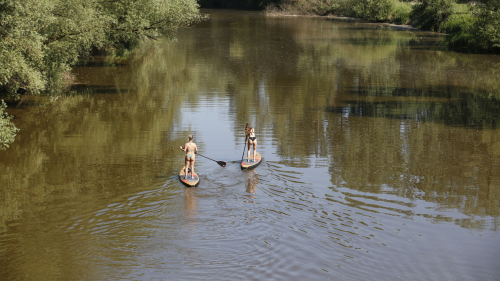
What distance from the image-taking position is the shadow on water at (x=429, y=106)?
26797 mm

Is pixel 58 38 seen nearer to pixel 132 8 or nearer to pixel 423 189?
pixel 132 8

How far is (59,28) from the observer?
2483 centimetres

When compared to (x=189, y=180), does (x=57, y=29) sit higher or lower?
higher

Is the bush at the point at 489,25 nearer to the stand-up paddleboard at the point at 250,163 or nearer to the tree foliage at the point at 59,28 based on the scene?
the tree foliage at the point at 59,28

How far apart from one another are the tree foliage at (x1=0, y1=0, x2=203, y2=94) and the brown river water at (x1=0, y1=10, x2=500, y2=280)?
2.53 meters

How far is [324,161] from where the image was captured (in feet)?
64.0

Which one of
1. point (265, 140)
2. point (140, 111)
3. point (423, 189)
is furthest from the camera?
point (140, 111)

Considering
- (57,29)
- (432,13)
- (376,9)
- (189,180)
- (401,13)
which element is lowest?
(189,180)

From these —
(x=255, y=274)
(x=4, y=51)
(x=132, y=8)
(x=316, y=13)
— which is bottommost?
(x=255, y=274)

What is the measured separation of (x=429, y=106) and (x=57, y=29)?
20.8m

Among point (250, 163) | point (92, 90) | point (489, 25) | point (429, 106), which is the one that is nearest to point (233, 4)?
point (489, 25)

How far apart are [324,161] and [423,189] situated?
406cm

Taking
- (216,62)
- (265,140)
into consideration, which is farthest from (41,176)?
→ (216,62)

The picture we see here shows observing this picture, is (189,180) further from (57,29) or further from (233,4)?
(233,4)
